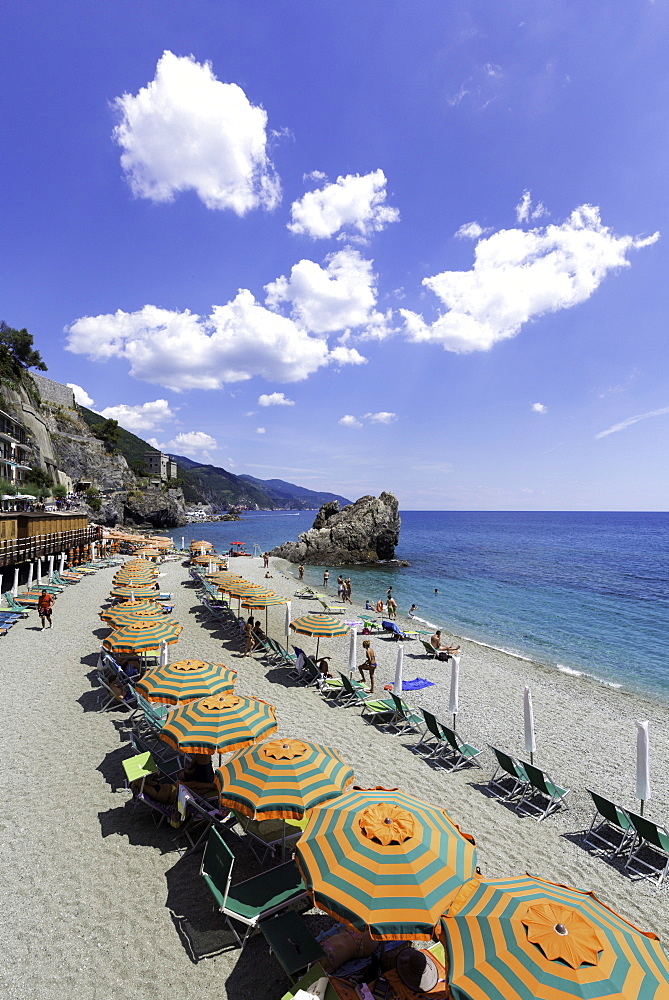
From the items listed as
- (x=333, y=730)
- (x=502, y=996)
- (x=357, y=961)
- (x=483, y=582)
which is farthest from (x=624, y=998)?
(x=483, y=582)

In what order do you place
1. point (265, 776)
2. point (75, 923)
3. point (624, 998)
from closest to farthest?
point (624, 998) → point (75, 923) → point (265, 776)

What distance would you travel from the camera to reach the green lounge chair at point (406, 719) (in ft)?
38.3

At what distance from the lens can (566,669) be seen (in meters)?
20.0

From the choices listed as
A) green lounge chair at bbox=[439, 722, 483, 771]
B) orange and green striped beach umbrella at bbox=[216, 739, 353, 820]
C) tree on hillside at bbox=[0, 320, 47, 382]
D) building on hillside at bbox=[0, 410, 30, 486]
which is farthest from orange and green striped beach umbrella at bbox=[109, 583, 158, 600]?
tree on hillside at bbox=[0, 320, 47, 382]

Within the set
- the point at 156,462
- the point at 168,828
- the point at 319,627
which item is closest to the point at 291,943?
the point at 168,828

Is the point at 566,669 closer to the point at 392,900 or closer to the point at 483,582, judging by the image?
the point at 392,900

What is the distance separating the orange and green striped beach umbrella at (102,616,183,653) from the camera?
12.2 m

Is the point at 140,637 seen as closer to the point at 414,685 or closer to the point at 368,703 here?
the point at 368,703

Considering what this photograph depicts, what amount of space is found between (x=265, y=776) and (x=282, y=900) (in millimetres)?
1388

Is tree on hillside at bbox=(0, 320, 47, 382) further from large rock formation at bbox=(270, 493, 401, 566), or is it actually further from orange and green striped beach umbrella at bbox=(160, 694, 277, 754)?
orange and green striped beach umbrella at bbox=(160, 694, 277, 754)

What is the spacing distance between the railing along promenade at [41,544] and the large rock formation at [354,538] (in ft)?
81.1

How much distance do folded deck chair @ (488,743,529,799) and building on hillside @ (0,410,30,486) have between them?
5133 centimetres

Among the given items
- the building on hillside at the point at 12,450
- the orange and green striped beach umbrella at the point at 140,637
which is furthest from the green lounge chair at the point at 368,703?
the building on hillside at the point at 12,450

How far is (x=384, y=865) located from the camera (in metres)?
4.35
